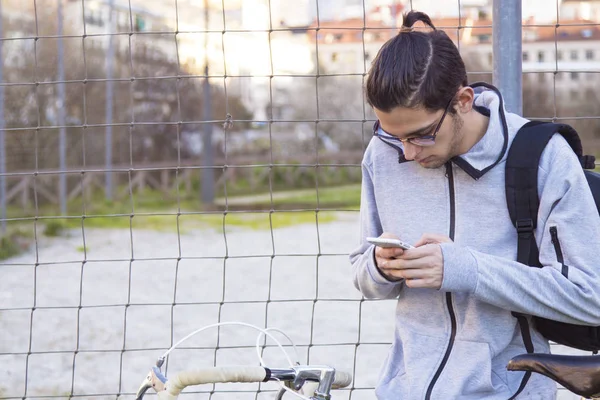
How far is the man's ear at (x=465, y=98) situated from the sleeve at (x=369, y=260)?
0.31 metres

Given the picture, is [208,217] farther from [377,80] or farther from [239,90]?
[377,80]

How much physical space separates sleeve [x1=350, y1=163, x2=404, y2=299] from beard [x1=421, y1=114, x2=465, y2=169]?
0.71 feet

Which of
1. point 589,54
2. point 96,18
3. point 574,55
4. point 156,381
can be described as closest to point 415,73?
point 156,381

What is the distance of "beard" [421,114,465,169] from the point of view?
180 centimetres

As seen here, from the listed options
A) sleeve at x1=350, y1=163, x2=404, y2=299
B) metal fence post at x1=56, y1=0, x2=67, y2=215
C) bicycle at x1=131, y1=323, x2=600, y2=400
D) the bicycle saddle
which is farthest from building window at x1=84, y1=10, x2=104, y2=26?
the bicycle saddle

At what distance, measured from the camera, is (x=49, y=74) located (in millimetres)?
14586

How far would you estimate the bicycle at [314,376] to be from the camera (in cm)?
160

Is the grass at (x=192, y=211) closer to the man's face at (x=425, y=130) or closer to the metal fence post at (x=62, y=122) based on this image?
the metal fence post at (x=62, y=122)

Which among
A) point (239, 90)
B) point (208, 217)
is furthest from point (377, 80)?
point (239, 90)

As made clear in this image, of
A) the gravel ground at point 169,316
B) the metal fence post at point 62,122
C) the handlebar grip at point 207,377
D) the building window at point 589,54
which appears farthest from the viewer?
the metal fence post at point 62,122

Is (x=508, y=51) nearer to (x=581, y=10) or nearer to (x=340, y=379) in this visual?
Result: (x=340, y=379)

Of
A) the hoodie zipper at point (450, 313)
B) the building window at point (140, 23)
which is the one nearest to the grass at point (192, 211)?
the building window at point (140, 23)

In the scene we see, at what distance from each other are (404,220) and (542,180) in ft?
1.04

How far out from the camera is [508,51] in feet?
8.35
